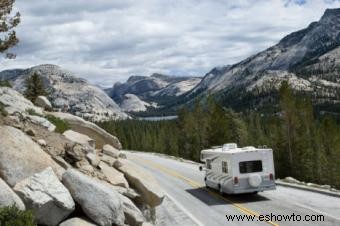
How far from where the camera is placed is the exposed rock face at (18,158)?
1345 cm

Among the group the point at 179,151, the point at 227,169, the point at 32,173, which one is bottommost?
the point at 179,151

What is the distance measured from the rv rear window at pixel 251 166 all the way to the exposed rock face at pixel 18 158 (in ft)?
43.0

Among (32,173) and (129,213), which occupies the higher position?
(32,173)

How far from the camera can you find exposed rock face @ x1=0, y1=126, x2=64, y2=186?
13453 millimetres

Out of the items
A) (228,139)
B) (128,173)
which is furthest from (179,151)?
(128,173)

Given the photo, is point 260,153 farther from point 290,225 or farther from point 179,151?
point 179,151

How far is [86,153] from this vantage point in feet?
63.7

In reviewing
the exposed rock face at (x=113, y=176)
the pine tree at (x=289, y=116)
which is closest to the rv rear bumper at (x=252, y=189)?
the exposed rock face at (x=113, y=176)

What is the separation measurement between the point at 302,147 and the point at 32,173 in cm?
5862

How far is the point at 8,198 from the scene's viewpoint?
11688 mm

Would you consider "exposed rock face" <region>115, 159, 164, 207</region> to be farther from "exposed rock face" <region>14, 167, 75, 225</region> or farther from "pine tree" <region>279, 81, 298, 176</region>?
"pine tree" <region>279, 81, 298, 176</region>

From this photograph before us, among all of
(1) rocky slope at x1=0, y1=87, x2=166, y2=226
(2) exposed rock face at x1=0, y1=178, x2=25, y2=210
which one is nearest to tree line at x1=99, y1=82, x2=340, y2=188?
(1) rocky slope at x1=0, y1=87, x2=166, y2=226

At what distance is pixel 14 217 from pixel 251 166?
1747 cm

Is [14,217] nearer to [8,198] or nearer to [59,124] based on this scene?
[8,198]
